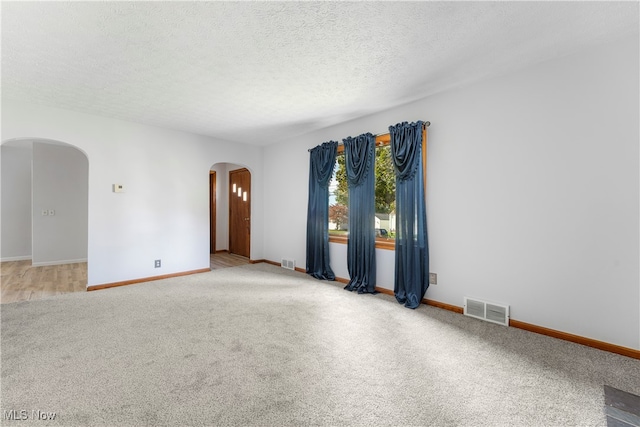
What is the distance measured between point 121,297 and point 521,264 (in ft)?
15.7

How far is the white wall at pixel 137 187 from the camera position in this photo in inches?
156

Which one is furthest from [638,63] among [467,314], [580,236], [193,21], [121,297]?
[121,297]

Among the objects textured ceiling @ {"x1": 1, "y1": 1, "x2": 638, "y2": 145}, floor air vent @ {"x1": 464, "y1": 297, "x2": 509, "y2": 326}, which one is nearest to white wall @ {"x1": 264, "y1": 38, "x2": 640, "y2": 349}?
floor air vent @ {"x1": 464, "y1": 297, "x2": 509, "y2": 326}

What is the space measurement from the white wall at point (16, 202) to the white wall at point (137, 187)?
141 inches

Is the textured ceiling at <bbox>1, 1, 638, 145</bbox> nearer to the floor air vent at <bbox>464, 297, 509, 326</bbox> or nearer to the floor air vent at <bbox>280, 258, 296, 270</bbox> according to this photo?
the floor air vent at <bbox>464, 297, 509, 326</bbox>

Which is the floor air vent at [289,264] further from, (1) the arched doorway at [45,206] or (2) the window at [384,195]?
(1) the arched doorway at [45,206]

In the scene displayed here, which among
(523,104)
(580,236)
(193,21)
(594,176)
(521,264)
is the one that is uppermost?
(193,21)

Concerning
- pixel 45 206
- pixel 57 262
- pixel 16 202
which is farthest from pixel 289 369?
pixel 16 202

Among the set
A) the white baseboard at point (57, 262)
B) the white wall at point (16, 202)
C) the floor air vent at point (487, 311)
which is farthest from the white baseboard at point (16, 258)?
the floor air vent at point (487, 311)

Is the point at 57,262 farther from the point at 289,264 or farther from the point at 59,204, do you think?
the point at 289,264

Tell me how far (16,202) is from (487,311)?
9.29 metres

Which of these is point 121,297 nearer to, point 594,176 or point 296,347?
point 296,347

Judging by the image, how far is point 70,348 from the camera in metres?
2.40

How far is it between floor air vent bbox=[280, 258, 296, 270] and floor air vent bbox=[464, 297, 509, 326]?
3129 mm
